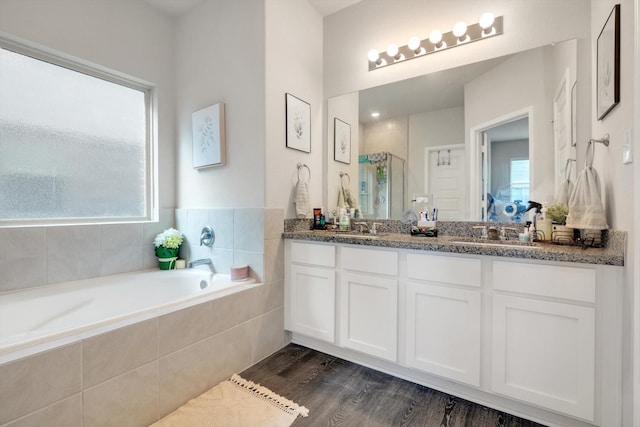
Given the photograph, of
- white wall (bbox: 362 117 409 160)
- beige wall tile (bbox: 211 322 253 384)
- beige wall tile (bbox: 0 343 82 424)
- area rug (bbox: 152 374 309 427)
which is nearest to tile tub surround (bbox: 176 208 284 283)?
beige wall tile (bbox: 211 322 253 384)

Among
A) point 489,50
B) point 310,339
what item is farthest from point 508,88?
point 310,339

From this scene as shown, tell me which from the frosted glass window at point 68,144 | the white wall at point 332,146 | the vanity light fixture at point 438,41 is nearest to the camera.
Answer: the frosted glass window at point 68,144

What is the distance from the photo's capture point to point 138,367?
4.43 feet

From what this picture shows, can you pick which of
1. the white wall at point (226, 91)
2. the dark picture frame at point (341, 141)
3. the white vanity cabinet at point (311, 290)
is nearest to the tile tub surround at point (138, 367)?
the white vanity cabinet at point (311, 290)

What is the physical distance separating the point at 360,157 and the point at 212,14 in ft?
5.54

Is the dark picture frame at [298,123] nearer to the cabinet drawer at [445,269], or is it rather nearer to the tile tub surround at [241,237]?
the tile tub surround at [241,237]

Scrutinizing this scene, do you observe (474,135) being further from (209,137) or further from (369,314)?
(209,137)

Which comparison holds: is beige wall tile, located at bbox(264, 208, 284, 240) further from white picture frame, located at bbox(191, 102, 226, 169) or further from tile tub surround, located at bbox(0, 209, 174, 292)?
tile tub surround, located at bbox(0, 209, 174, 292)

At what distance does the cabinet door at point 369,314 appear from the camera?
1729 millimetres

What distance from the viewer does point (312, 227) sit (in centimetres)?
252

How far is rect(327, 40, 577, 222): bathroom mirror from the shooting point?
175 cm

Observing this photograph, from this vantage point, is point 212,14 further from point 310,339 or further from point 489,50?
point 310,339

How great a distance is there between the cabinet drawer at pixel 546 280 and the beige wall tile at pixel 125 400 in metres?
1.76

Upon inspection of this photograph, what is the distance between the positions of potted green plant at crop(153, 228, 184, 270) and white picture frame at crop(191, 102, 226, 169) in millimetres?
627
